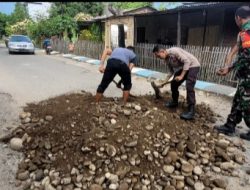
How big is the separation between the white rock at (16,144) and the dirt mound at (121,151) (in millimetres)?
59

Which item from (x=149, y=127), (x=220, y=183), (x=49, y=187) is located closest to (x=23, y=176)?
(x=49, y=187)

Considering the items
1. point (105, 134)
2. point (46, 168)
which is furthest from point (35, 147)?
point (105, 134)

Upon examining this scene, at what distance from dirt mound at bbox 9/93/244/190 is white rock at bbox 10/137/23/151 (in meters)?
0.06

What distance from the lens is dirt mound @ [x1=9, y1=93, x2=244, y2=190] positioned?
301cm

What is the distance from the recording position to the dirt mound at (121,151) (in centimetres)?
301

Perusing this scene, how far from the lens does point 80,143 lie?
339cm

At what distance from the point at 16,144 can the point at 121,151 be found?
158cm

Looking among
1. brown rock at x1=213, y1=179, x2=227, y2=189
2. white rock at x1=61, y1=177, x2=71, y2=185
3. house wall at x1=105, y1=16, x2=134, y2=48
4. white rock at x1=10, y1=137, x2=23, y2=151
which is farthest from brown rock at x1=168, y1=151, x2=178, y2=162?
house wall at x1=105, y1=16, x2=134, y2=48

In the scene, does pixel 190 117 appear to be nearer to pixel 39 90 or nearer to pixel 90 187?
pixel 90 187

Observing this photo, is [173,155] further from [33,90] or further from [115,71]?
[33,90]

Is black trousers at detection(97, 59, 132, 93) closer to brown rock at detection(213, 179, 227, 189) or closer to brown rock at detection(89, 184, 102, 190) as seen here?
brown rock at detection(89, 184, 102, 190)

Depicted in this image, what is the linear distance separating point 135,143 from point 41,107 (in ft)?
8.47

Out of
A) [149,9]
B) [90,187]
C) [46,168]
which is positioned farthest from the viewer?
[149,9]

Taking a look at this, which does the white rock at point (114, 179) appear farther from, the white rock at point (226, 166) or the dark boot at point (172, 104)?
the dark boot at point (172, 104)
